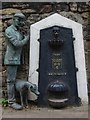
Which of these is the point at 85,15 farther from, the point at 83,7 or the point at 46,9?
the point at 46,9

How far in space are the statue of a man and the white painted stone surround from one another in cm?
14

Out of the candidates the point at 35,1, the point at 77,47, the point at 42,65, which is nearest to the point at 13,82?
the point at 42,65

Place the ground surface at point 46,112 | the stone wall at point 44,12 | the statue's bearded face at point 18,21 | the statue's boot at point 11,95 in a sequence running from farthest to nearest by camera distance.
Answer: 1. the stone wall at point 44,12
2. the statue's bearded face at point 18,21
3. the statue's boot at point 11,95
4. the ground surface at point 46,112

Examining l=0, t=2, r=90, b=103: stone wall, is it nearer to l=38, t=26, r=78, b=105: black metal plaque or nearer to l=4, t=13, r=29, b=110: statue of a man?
l=4, t=13, r=29, b=110: statue of a man

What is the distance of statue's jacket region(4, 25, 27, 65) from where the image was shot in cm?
372

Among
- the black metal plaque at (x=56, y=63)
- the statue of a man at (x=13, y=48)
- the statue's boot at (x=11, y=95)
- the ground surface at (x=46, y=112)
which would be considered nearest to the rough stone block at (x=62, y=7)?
the black metal plaque at (x=56, y=63)

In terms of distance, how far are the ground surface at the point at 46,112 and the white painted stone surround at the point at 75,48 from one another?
0.75 ft

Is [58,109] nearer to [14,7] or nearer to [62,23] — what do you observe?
[62,23]

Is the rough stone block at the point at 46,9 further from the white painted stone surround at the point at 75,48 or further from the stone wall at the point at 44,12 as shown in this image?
the white painted stone surround at the point at 75,48

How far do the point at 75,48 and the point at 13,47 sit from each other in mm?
783

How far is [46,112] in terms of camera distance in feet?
11.2

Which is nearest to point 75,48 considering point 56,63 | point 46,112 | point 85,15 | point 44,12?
point 56,63

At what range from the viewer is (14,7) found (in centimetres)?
414

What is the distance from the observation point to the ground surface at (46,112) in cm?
324
